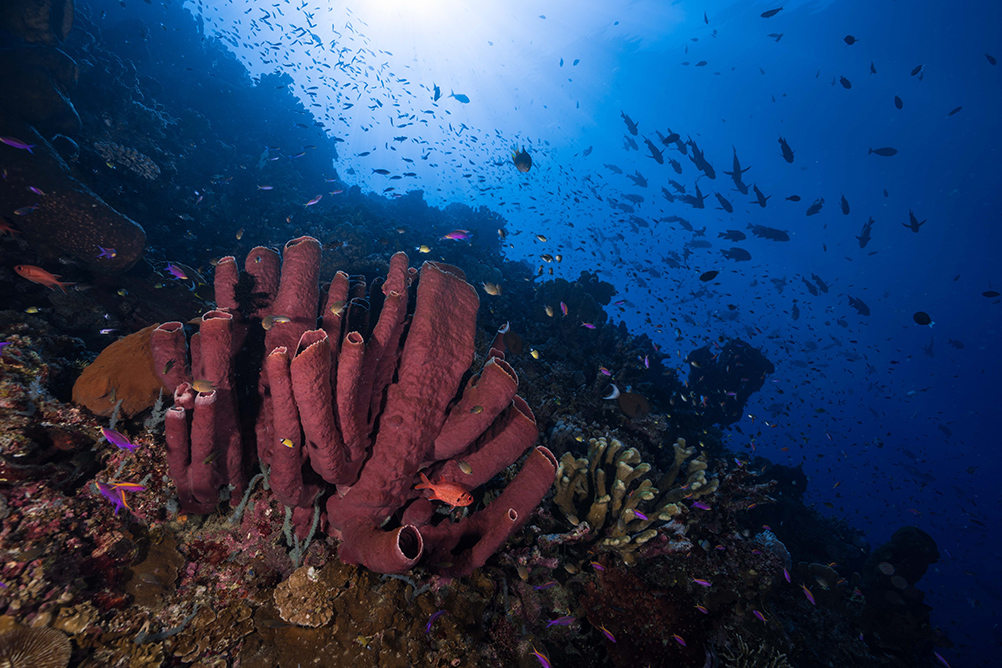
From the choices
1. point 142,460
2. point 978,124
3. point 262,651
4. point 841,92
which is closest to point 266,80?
point 142,460

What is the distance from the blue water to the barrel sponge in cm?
1417

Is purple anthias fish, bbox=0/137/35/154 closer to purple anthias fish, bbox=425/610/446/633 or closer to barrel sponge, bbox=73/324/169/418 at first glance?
barrel sponge, bbox=73/324/169/418

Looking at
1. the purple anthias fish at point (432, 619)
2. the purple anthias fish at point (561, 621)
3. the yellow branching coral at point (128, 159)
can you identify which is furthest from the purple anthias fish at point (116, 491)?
the yellow branching coral at point (128, 159)

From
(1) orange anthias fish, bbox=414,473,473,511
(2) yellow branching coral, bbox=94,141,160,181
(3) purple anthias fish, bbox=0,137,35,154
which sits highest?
(1) orange anthias fish, bbox=414,473,473,511

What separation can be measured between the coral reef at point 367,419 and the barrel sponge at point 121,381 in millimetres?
765

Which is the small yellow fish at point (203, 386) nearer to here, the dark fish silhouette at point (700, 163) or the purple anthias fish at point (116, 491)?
the purple anthias fish at point (116, 491)

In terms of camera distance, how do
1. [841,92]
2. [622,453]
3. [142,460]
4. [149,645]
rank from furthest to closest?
[841,92] < [622,453] < [142,460] < [149,645]

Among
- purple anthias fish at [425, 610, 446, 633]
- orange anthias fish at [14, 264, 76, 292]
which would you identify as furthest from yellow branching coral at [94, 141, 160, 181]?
purple anthias fish at [425, 610, 446, 633]

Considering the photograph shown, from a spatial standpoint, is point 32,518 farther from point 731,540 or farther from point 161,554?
point 731,540

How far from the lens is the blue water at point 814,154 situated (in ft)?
91.4

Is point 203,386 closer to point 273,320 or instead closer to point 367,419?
point 273,320

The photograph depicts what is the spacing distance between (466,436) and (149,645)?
219 centimetres

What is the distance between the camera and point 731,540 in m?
4.94

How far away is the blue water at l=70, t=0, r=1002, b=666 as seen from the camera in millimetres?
27859
